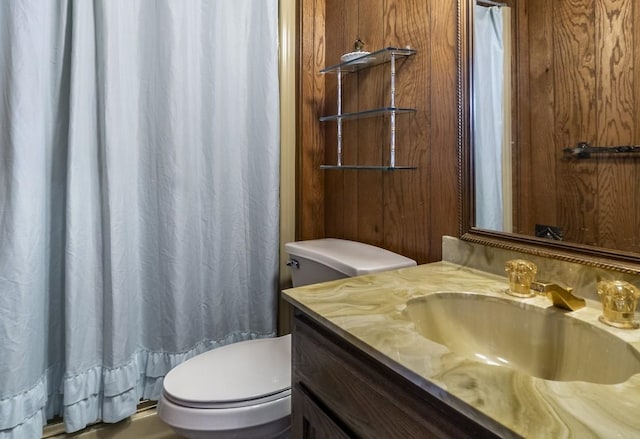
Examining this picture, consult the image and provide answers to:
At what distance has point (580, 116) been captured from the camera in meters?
0.88

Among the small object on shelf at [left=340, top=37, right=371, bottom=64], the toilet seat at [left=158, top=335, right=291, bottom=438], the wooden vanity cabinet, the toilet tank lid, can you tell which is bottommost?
the toilet seat at [left=158, top=335, right=291, bottom=438]

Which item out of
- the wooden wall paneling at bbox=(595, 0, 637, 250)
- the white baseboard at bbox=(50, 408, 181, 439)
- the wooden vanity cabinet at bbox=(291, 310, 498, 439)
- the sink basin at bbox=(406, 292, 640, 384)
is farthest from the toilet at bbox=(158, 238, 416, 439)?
the wooden wall paneling at bbox=(595, 0, 637, 250)

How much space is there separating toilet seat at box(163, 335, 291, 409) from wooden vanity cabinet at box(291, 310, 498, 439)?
0.87 feet

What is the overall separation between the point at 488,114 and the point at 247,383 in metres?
1.01

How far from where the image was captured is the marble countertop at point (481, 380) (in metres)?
0.46

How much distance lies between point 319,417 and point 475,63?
0.98m

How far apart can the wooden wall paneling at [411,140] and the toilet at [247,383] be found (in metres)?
0.08

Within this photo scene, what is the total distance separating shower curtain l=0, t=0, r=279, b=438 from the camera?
1279mm

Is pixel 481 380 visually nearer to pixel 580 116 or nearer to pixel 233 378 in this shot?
pixel 580 116

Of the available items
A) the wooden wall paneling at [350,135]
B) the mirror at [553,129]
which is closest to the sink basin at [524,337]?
the mirror at [553,129]

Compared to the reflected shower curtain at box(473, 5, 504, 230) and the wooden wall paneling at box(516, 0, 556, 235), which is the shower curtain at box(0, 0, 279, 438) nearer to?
the reflected shower curtain at box(473, 5, 504, 230)

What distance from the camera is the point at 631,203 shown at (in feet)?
2.67

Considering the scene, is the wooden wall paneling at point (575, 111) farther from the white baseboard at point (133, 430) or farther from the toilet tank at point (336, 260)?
the white baseboard at point (133, 430)

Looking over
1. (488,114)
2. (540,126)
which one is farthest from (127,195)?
(540,126)
